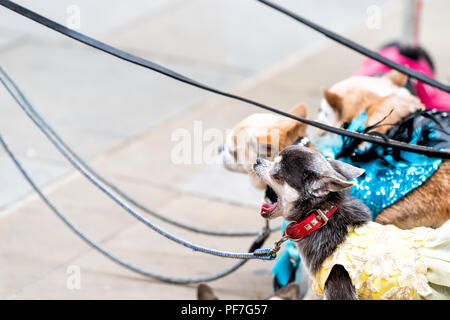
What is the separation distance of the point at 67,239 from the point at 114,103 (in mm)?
2556

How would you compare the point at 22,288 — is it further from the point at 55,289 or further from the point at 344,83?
the point at 344,83

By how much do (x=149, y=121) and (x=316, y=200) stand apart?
397cm

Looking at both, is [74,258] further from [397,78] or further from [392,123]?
[397,78]

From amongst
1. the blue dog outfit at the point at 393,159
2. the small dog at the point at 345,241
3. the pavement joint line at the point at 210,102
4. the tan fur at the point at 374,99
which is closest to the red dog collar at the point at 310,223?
the small dog at the point at 345,241

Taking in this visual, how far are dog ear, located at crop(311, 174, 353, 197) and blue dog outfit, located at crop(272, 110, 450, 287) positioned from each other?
592 mm

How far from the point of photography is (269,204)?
330 centimetres

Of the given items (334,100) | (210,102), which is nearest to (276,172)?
(334,100)

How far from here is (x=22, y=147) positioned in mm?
6160

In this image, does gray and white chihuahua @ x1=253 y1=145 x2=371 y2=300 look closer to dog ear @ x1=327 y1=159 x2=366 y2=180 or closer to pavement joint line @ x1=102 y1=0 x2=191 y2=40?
dog ear @ x1=327 y1=159 x2=366 y2=180

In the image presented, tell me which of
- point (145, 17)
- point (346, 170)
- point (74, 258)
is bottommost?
point (74, 258)

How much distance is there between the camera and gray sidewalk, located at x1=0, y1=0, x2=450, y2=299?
4598 millimetres

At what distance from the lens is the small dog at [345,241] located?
302 cm

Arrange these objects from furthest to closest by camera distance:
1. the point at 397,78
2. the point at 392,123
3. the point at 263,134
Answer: the point at 397,78, the point at 392,123, the point at 263,134
